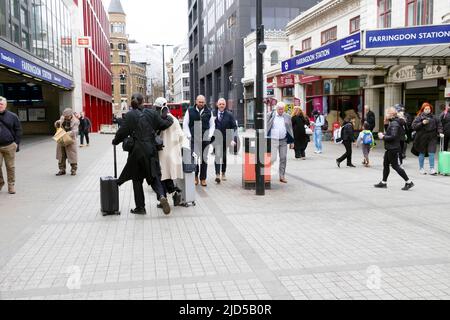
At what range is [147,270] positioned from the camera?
4715 millimetres

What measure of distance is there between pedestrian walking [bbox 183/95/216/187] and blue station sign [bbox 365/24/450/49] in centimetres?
636

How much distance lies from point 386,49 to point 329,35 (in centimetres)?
1205

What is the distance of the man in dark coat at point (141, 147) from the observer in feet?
23.2

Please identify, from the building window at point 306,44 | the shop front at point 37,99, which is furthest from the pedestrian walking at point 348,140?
the shop front at point 37,99

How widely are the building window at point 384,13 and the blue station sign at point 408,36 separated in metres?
7.37

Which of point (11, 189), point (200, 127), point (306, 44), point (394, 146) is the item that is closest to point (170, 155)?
point (200, 127)

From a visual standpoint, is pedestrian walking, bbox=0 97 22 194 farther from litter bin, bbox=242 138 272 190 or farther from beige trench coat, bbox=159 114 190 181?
litter bin, bbox=242 138 272 190

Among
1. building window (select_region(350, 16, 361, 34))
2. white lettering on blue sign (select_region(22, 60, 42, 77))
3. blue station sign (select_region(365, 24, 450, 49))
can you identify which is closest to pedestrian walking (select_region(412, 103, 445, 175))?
blue station sign (select_region(365, 24, 450, 49))

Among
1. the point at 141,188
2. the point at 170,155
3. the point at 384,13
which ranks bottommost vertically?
the point at 141,188

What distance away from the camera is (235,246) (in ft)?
18.3

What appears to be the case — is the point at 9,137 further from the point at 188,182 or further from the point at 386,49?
the point at 386,49

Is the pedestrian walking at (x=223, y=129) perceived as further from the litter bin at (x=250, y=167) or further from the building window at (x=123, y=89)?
the building window at (x=123, y=89)

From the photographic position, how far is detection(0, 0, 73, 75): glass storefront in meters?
19.6
